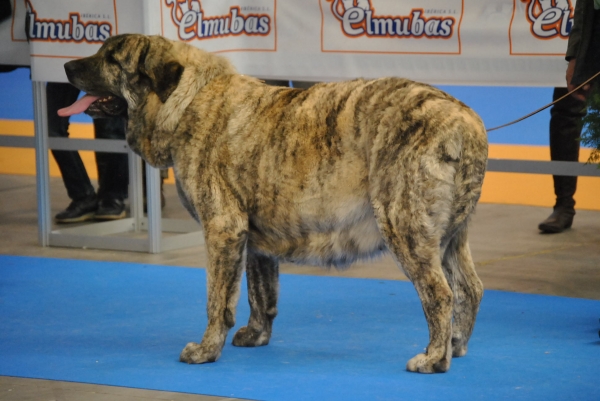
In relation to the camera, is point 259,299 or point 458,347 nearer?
point 458,347

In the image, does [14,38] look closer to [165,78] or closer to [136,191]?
[136,191]

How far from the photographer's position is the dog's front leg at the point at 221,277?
4.21 metres

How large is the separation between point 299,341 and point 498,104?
7031 mm

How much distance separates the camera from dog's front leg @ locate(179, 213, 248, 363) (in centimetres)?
421

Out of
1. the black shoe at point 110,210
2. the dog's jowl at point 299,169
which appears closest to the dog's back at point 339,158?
the dog's jowl at point 299,169

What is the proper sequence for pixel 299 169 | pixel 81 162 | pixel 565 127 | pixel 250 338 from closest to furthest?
pixel 299 169, pixel 250 338, pixel 565 127, pixel 81 162

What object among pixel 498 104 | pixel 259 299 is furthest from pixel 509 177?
pixel 259 299

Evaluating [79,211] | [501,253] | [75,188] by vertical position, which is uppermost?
[75,188]

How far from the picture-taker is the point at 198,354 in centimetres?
425

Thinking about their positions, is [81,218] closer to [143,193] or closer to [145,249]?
[143,193]

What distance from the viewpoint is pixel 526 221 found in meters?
8.26

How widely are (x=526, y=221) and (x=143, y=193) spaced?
3431 millimetres

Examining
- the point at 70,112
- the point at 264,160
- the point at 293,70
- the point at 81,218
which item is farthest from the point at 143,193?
the point at 264,160

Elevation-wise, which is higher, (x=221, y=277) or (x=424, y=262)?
(x=424, y=262)
